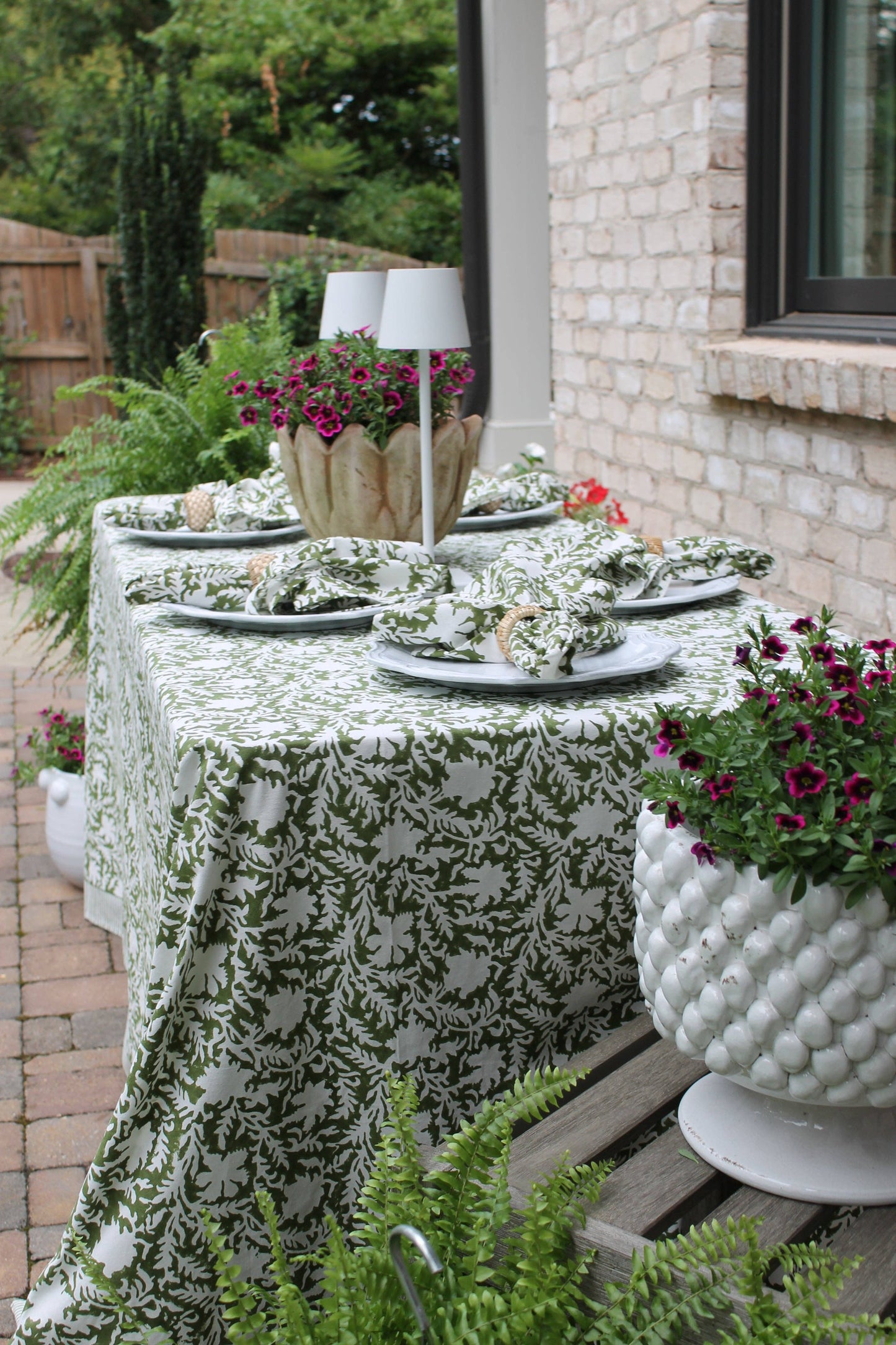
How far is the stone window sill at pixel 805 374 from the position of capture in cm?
296

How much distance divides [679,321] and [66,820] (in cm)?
239

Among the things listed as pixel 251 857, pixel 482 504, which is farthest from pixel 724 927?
pixel 482 504

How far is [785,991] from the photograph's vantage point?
106cm

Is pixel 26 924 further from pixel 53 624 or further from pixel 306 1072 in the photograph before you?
pixel 306 1072

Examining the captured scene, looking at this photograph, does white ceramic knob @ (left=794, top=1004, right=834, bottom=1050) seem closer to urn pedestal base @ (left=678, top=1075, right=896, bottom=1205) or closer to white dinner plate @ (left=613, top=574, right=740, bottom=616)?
urn pedestal base @ (left=678, top=1075, right=896, bottom=1205)

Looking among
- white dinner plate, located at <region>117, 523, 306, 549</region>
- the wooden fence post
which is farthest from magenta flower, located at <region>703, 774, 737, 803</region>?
the wooden fence post

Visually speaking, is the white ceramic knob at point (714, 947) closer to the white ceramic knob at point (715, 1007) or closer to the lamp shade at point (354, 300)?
the white ceramic knob at point (715, 1007)

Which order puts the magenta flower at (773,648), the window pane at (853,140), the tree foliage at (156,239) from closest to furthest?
the magenta flower at (773,648) < the window pane at (853,140) < the tree foliage at (156,239)

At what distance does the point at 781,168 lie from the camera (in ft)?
12.1

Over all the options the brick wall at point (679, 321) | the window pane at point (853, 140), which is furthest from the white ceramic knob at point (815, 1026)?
the window pane at point (853, 140)

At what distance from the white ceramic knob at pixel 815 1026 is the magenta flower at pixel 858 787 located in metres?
0.18

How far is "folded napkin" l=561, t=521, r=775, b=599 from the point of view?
180cm

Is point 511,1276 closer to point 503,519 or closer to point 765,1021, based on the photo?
point 765,1021

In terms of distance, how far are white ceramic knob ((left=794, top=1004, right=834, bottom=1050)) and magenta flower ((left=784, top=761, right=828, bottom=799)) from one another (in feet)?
0.59
